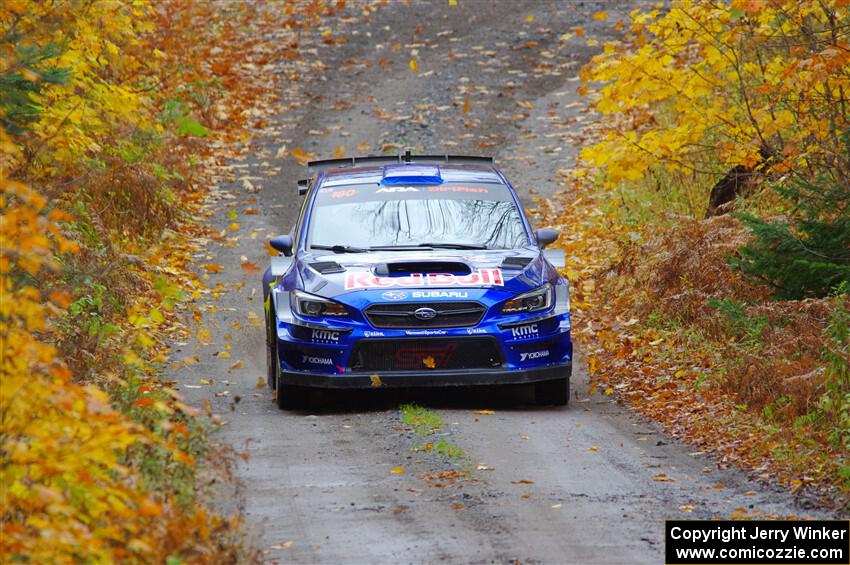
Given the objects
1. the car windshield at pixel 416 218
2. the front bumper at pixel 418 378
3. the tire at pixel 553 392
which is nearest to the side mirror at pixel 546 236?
the car windshield at pixel 416 218

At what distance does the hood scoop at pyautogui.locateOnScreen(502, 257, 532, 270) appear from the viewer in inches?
410

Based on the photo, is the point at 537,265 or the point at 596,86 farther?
the point at 596,86

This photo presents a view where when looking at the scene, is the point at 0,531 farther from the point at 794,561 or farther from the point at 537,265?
the point at 537,265

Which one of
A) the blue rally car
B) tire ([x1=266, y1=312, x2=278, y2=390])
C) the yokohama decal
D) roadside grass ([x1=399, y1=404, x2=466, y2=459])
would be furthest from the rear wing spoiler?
roadside grass ([x1=399, y1=404, x2=466, y2=459])

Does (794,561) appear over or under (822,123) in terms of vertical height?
under

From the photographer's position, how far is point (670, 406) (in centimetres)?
1066

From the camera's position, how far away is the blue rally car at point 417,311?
394 inches

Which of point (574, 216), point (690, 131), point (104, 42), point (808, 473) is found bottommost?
point (574, 216)

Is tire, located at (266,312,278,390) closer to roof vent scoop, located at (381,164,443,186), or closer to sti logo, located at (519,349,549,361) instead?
roof vent scoop, located at (381,164,443,186)

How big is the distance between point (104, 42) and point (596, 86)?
12892mm

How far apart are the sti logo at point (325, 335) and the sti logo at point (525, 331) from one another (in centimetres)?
135

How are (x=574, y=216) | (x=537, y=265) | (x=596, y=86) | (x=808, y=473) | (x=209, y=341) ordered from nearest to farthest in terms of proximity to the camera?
(x=808, y=473) → (x=537, y=265) → (x=209, y=341) → (x=574, y=216) → (x=596, y=86)

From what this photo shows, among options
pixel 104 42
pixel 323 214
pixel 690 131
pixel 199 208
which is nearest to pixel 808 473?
pixel 323 214

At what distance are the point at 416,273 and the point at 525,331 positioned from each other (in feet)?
3.12
